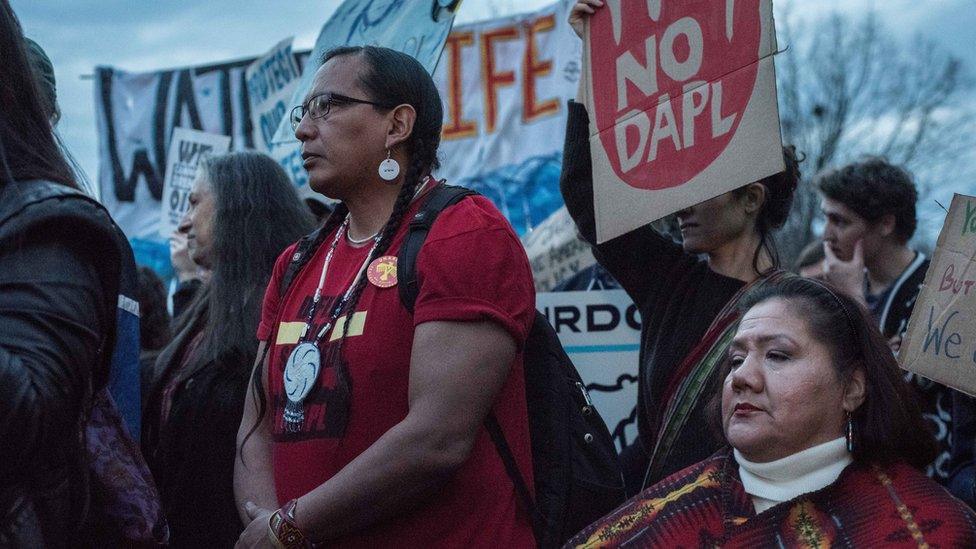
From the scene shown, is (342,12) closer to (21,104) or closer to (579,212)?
(579,212)

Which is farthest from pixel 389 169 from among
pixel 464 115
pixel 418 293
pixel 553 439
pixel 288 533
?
pixel 464 115

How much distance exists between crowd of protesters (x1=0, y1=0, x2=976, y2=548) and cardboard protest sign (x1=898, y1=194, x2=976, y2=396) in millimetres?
268

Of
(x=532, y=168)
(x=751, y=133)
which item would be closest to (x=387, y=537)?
(x=751, y=133)

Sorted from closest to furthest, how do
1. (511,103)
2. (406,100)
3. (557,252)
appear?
1. (406,100)
2. (557,252)
3. (511,103)

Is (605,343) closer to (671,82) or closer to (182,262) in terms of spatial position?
(671,82)

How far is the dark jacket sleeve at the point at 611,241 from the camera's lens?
3215 mm

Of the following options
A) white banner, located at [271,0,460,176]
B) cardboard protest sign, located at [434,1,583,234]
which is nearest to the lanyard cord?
white banner, located at [271,0,460,176]

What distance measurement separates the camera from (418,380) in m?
2.31

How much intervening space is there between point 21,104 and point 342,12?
237 centimetres

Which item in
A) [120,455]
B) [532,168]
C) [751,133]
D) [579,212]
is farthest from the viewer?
[532,168]

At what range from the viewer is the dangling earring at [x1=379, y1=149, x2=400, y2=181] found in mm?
2639

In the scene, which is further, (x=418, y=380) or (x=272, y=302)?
(x=272, y=302)

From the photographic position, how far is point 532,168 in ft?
21.2

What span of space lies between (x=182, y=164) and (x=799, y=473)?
13.7ft
